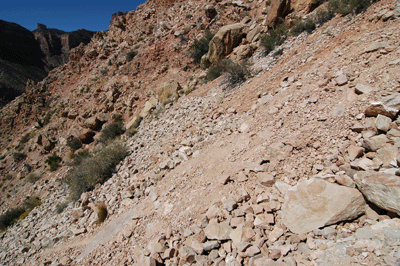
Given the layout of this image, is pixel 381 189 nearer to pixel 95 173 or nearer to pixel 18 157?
pixel 95 173

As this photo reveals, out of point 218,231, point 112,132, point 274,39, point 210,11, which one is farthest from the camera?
point 210,11

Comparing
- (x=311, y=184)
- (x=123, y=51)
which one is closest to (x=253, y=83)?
(x=311, y=184)

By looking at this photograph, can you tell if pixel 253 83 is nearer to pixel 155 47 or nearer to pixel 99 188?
pixel 99 188

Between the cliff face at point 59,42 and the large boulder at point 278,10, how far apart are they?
5354cm

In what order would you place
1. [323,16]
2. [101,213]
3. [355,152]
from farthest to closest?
[323,16], [101,213], [355,152]

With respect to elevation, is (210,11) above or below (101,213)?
above

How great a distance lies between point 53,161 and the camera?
12.4m

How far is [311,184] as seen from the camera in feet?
8.68

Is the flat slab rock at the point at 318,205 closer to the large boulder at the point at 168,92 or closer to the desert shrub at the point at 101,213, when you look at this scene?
the desert shrub at the point at 101,213

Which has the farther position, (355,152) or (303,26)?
(303,26)

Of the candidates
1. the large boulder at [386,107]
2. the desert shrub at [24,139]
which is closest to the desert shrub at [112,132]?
the desert shrub at [24,139]

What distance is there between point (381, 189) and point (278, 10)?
31.6 feet

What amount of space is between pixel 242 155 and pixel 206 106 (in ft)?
11.6

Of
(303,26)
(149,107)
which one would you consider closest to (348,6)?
(303,26)
